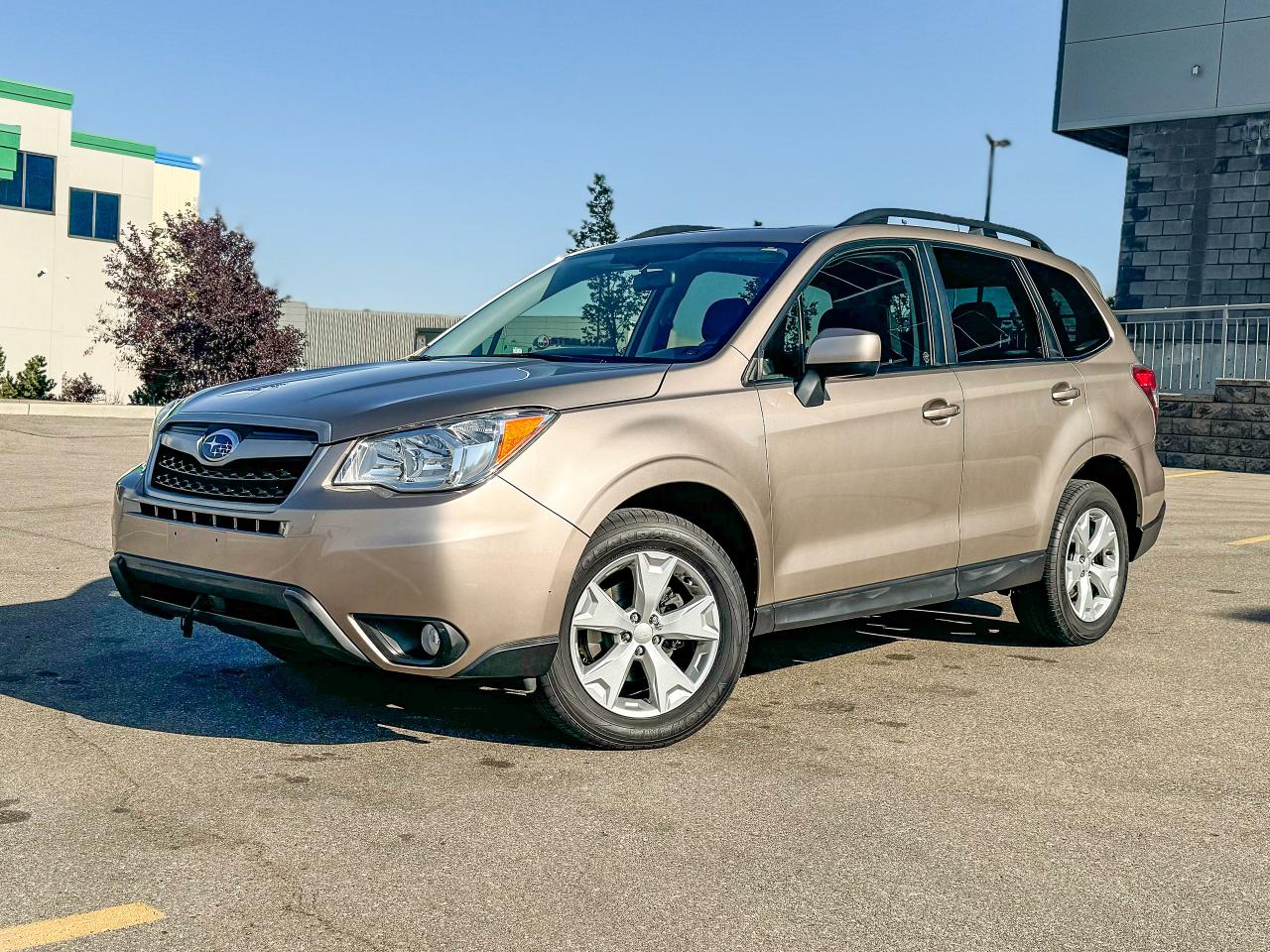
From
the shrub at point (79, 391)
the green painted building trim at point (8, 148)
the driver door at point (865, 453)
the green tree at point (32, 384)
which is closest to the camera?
the driver door at point (865, 453)

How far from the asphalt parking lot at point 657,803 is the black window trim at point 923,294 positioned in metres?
1.35

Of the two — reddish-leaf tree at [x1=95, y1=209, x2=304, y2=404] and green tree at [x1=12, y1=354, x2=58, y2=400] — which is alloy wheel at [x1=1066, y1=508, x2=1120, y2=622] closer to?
reddish-leaf tree at [x1=95, y1=209, x2=304, y2=404]

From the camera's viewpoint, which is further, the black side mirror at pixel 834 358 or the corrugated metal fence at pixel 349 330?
the corrugated metal fence at pixel 349 330

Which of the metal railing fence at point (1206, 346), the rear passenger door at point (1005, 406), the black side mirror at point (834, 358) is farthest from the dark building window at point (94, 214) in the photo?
the black side mirror at point (834, 358)

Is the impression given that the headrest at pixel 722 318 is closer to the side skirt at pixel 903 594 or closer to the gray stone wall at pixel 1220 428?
the side skirt at pixel 903 594

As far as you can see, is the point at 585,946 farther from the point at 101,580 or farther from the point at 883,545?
the point at 101,580

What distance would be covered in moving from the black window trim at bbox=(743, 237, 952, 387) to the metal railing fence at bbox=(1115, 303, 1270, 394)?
548 inches

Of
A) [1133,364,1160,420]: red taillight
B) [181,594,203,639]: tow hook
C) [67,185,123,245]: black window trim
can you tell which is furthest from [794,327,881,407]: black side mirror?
[67,185,123,245]: black window trim

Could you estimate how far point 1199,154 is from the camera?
2534 cm

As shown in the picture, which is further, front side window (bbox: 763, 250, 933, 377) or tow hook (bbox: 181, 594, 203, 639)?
front side window (bbox: 763, 250, 933, 377)

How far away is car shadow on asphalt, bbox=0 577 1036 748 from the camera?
5055mm

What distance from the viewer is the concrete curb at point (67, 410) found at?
79.8ft

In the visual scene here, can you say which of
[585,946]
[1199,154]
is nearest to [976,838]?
[585,946]

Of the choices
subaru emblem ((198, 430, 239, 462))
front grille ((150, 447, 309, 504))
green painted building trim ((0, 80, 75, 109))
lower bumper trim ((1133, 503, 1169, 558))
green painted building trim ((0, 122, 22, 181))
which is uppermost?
green painted building trim ((0, 80, 75, 109))
